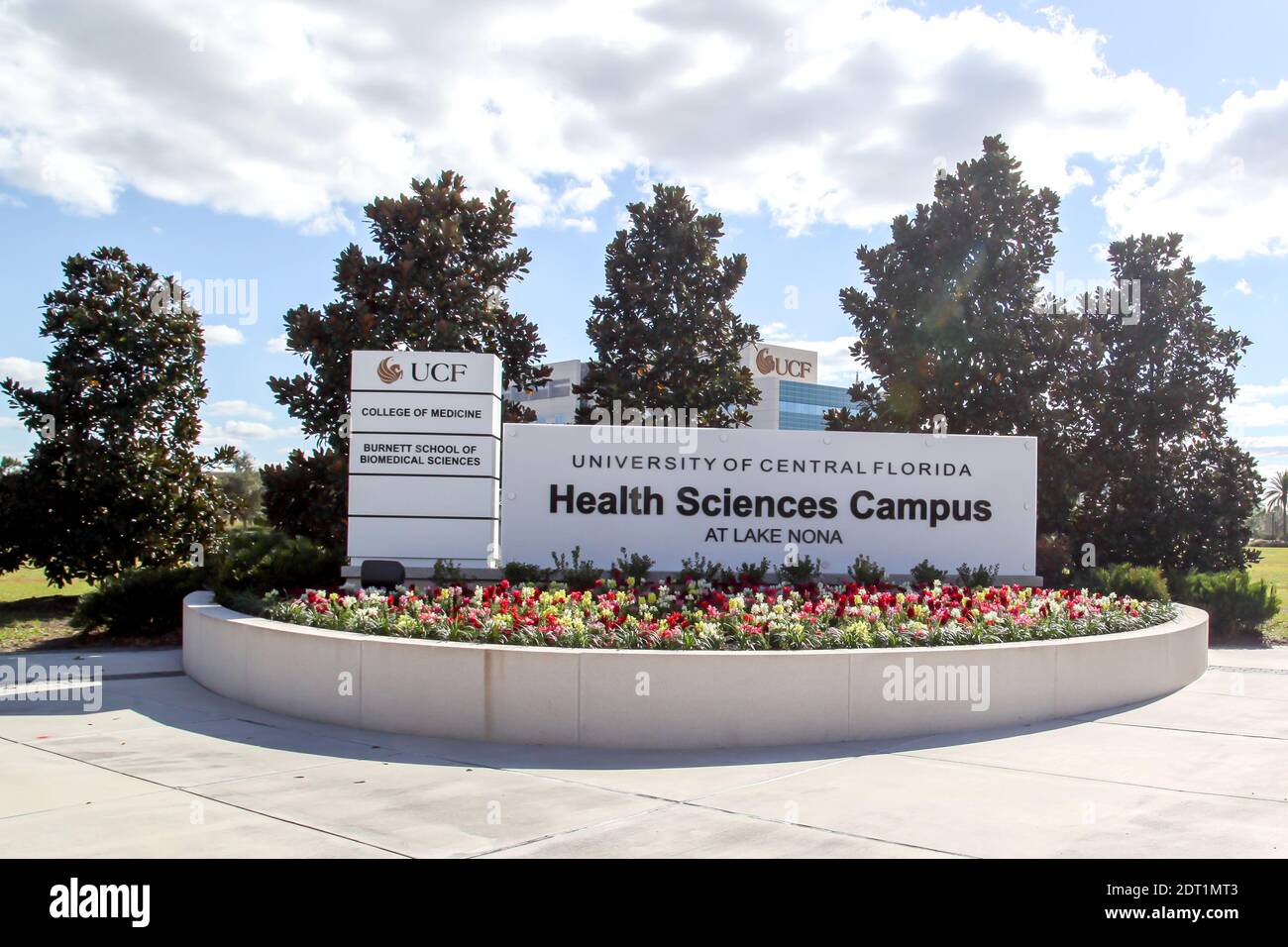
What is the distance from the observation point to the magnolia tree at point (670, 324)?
1936 cm

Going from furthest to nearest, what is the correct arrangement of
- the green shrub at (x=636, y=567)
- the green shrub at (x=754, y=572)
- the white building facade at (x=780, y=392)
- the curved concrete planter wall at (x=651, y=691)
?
the white building facade at (x=780, y=392) → the green shrub at (x=636, y=567) → the green shrub at (x=754, y=572) → the curved concrete planter wall at (x=651, y=691)

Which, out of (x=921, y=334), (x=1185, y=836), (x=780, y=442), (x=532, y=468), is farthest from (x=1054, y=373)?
(x=1185, y=836)

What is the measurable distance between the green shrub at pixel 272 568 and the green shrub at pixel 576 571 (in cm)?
271

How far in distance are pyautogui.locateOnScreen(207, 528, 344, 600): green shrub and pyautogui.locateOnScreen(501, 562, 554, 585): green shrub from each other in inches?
87.9

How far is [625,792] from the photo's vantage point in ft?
20.7

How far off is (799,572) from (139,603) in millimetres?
8700

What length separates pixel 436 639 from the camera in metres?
8.51

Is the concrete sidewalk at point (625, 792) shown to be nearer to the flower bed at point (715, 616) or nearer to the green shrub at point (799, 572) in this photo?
the flower bed at point (715, 616)

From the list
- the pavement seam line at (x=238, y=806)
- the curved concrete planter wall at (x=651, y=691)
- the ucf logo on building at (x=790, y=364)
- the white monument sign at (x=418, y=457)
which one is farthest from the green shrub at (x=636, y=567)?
the ucf logo on building at (x=790, y=364)

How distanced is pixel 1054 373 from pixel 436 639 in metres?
14.0

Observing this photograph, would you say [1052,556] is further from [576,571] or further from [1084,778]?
[1084,778]

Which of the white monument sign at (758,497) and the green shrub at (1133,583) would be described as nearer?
the white monument sign at (758,497)

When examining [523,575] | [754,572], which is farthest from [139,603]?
[754,572]

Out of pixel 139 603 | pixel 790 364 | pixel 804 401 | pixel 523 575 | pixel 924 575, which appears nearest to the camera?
pixel 523 575
